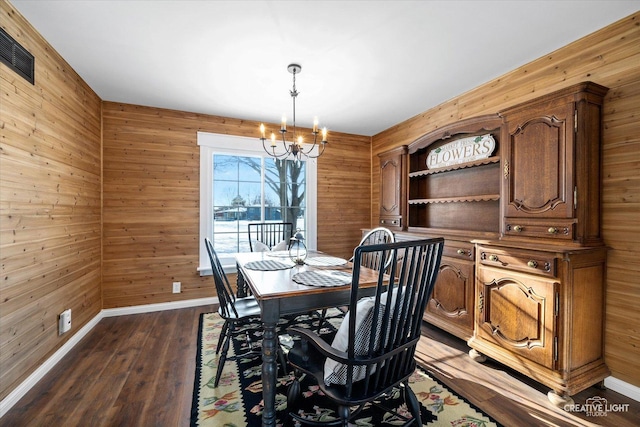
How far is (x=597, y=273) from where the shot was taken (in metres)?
2.01

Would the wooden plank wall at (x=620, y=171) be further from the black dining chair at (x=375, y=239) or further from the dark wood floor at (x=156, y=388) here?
the black dining chair at (x=375, y=239)

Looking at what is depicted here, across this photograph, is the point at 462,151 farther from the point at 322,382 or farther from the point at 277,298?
the point at 322,382

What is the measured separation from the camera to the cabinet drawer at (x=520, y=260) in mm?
1938

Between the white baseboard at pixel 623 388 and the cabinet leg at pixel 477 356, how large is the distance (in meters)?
0.75

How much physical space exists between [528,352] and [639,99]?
1866 millimetres

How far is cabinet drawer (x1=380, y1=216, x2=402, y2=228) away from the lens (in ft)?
12.3

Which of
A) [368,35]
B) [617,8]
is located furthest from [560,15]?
[368,35]

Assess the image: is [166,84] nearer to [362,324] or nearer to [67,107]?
[67,107]

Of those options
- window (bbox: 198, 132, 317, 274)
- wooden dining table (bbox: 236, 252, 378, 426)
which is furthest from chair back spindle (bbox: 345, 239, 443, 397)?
window (bbox: 198, 132, 317, 274)

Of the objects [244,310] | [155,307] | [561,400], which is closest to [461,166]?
[561,400]

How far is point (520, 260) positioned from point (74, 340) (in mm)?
3864

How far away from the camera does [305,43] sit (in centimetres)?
224

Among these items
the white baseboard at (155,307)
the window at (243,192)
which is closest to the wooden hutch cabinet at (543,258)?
the window at (243,192)

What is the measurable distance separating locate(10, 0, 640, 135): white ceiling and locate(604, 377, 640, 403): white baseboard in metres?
2.49
